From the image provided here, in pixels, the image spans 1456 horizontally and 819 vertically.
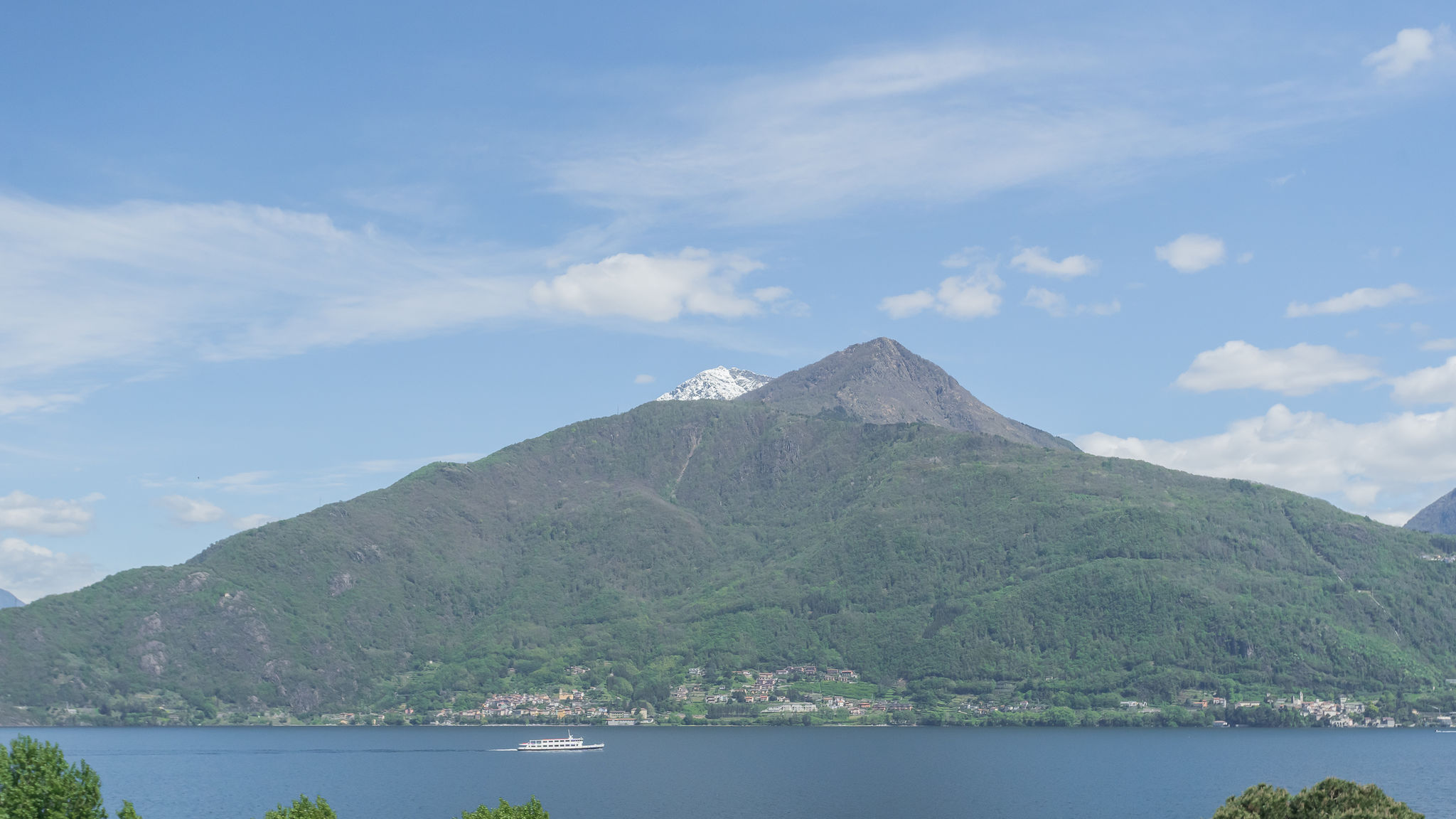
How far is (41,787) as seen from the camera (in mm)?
53500

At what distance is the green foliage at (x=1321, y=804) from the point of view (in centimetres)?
3825

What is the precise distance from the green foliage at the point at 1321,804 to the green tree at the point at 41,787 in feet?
149

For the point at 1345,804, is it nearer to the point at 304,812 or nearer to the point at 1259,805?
the point at 1259,805

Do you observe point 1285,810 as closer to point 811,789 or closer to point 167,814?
point 811,789

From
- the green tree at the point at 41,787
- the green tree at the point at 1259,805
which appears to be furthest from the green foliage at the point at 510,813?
the green tree at the point at 1259,805

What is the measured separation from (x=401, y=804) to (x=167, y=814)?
1067 inches

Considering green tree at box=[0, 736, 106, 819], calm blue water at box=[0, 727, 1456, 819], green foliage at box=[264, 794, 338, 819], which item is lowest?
calm blue water at box=[0, 727, 1456, 819]

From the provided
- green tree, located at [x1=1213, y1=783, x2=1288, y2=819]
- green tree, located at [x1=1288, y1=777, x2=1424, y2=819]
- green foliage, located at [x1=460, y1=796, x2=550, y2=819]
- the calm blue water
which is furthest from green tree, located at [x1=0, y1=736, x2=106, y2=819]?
the calm blue water

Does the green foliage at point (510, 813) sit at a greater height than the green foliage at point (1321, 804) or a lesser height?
lesser

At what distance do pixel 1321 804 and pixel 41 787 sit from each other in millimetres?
52152

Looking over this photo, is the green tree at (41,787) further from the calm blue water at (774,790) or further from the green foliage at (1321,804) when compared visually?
the calm blue water at (774,790)

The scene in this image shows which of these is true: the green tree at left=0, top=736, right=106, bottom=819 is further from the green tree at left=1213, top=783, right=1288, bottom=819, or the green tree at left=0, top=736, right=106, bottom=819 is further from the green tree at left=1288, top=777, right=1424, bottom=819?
the green tree at left=1288, top=777, right=1424, bottom=819

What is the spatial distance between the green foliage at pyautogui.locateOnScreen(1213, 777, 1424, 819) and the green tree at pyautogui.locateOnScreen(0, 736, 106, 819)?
45438mm

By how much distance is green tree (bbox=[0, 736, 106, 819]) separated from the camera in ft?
174
